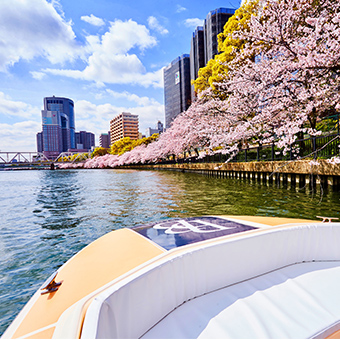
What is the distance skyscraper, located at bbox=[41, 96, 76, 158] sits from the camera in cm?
18438

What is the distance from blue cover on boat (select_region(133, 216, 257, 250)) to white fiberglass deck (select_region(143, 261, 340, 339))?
1.55 ft

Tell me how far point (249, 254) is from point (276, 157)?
42.9 feet

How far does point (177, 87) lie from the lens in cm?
8594

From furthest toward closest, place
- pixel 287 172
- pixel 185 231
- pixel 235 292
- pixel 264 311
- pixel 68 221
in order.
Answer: pixel 287 172, pixel 68 221, pixel 185 231, pixel 235 292, pixel 264 311

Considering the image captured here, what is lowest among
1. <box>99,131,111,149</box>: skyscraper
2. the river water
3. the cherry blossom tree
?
the river water

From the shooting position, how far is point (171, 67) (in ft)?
299

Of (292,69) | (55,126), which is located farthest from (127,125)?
(292,69)

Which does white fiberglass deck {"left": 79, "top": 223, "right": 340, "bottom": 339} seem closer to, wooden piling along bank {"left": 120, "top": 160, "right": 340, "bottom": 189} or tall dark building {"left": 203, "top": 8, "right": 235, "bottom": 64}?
wooden piling along bank {"left": 120, "top": 160, "right": 340, "bottom": 189}

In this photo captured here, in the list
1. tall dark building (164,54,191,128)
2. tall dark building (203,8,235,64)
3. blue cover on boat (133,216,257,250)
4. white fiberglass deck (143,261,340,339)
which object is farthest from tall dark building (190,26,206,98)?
white fiberglass deck (143,261,340,339)

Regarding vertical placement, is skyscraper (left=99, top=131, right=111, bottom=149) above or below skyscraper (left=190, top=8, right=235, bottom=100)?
below

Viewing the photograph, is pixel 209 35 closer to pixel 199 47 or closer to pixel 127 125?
pixel 199 47

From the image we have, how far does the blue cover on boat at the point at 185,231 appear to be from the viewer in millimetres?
1964

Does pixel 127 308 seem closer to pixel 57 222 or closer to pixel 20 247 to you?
pixel 20 247

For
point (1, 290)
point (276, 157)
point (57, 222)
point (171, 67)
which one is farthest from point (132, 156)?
point (171, 67)
